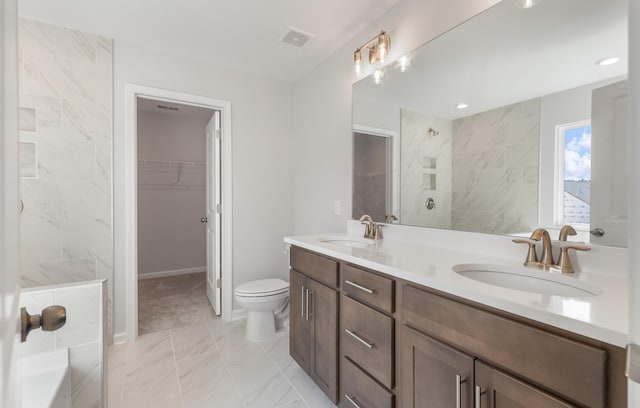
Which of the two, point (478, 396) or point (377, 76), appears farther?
point (377, 76)

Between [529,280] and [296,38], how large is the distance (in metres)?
2.18

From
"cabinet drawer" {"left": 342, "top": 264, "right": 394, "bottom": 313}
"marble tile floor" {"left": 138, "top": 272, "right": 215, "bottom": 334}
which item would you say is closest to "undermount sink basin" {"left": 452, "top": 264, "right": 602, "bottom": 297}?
"cabinet drawer" {"left": 342, "top": 264, "right": 394, "bottom": 313}

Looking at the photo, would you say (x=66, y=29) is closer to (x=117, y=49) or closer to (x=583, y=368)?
(x=117, y=49)

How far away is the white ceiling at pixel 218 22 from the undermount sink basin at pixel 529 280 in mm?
1690

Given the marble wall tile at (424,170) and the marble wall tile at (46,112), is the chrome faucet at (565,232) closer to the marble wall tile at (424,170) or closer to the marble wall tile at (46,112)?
the marble wall tile at (424,170)

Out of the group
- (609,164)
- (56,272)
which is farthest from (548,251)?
(56,272)

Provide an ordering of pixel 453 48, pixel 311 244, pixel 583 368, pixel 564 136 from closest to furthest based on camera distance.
→ 1. pixel 583 368
2. pixel 564 136
3. pixel 453 48
4. pixel 311 244

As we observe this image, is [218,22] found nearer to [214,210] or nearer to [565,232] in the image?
[214,210]

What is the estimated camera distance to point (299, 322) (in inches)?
74.8

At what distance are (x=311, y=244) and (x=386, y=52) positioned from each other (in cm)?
133

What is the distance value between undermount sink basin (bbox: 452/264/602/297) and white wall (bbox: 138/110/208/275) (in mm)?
4236

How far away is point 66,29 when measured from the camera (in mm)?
2191

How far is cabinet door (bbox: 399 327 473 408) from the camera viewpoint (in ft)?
3.01

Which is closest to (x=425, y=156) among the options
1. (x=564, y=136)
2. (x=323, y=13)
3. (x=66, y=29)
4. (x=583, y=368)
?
(x=564, y=136)
